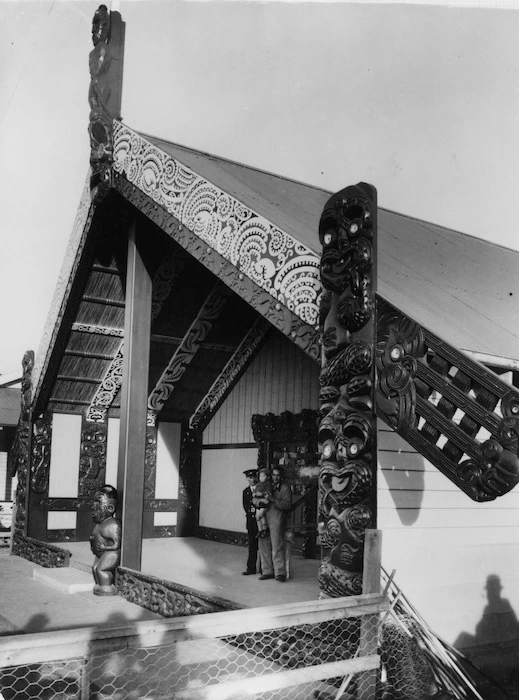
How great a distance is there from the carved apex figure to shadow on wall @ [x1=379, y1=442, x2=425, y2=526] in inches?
198

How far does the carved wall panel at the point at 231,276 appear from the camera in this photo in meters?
5.30

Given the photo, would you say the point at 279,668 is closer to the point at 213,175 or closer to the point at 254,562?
the point at 254,562

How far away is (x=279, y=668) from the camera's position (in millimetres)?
5055

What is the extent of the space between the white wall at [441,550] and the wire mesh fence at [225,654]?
1.87ft

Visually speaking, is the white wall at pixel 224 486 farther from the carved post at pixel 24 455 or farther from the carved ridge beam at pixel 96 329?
the carved post at pixel 24 455

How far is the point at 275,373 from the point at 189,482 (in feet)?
9.65

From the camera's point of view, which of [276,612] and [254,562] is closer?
[276,612]

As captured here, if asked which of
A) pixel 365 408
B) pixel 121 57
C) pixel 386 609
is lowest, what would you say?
pixel 386 609

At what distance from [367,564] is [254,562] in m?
4.34

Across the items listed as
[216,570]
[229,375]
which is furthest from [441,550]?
[229,375]

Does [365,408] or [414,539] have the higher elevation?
[365,408]

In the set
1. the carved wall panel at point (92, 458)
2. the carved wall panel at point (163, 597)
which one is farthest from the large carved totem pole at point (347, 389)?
the carved wall panel at point (92, 458)

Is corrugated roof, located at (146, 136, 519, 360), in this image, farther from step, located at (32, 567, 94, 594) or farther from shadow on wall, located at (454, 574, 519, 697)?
step, located at (32, 567, 94, 594)

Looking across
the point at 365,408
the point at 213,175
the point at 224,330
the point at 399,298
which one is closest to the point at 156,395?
the point at 224,330
